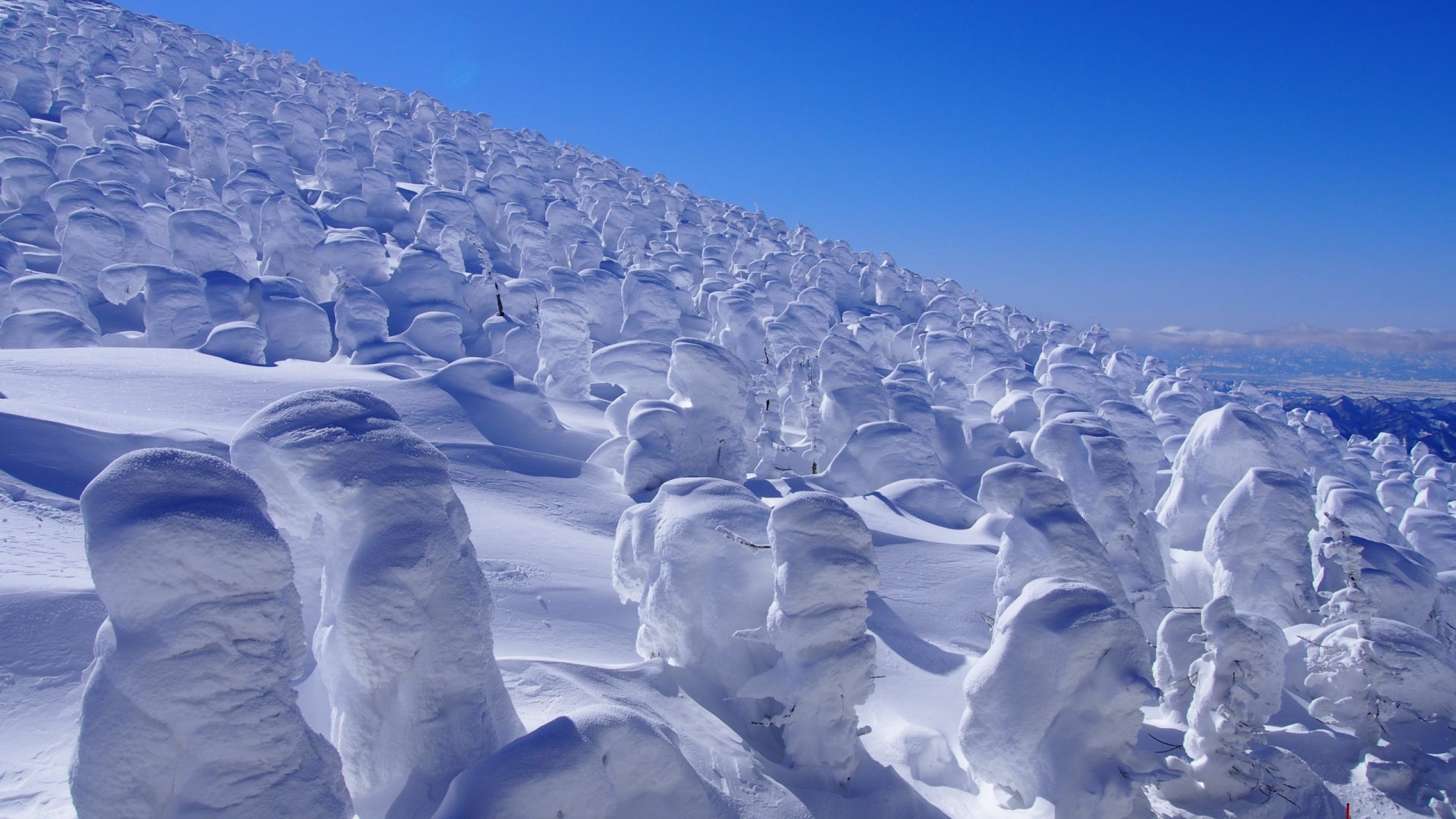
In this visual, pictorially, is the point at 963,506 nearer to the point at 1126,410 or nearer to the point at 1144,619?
the point at 1144,619

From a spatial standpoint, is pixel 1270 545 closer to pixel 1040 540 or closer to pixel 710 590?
pixel 1040 540

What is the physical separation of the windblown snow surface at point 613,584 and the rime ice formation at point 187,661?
0.04 feet

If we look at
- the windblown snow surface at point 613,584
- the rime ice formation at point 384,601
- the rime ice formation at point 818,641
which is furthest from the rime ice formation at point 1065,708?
the rime ice formation at point 384,601

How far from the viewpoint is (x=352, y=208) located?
23.8 meters

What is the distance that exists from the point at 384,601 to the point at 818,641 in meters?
2.74

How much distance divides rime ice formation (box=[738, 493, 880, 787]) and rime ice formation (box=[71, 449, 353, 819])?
2819 mm

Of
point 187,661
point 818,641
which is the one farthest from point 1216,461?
point 187,661

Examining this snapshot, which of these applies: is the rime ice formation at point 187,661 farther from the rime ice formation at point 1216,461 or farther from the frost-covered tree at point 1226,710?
the rime ice formation at point 1216,461

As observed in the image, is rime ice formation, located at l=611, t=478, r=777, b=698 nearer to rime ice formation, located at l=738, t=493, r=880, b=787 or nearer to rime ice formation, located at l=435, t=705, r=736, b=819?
rime ice formation, located at l=738, t=493, r=880, b=787

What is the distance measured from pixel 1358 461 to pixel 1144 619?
25.7m

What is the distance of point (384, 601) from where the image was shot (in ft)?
12.6

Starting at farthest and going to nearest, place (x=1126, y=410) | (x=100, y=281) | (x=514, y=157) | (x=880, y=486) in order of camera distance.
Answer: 1. (x=514, y=157)
2. (x=1126, y=410)
3. (x=100, y=281)
4. (x=880, y=486)

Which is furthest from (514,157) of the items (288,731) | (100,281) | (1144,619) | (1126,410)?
(288,731)

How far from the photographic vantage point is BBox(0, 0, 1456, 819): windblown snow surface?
3.27 m
